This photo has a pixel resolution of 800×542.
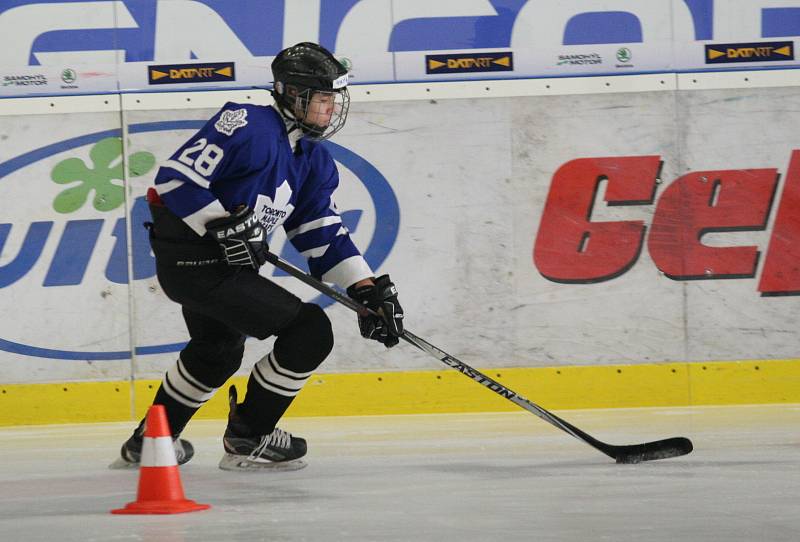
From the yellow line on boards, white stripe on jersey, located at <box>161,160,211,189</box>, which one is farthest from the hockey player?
the yellow line on boards

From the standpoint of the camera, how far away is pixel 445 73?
18.0 ft

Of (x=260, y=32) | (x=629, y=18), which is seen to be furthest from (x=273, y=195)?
(x=629, y=18)

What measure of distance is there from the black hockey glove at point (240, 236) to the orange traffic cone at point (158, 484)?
647 millimetres

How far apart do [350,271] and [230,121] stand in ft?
1.99

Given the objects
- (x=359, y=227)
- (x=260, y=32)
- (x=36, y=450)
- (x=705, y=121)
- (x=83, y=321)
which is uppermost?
(x=260, y=32)

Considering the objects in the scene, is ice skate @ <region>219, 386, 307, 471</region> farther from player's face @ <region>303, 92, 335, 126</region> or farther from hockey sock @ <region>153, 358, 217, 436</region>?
player's face @ <region>303, 92, 335, 126</region>

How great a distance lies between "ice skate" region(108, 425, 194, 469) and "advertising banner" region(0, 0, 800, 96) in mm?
2145

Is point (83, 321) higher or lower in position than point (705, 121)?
lower

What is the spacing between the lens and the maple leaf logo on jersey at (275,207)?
348 centimetres

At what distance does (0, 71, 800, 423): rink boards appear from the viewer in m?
5.26

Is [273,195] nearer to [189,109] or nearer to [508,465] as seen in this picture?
[508,465]

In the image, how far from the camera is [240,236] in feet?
10.9

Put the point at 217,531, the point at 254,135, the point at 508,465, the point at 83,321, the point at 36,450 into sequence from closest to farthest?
the point at 217,531, the point at 254,135, the point at 508,465, the point at 36,450, the point at 83,321

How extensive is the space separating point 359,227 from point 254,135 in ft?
6.50
